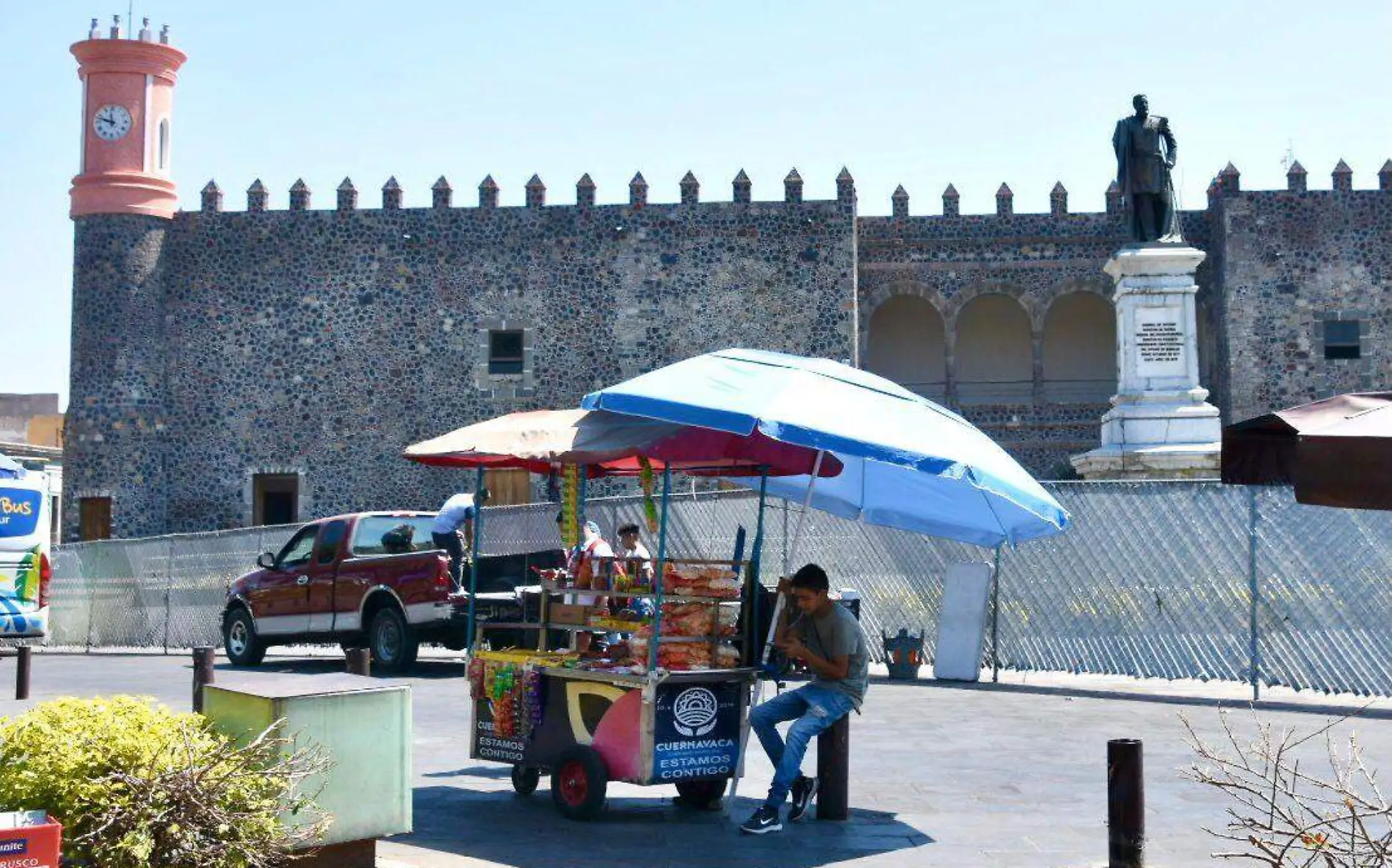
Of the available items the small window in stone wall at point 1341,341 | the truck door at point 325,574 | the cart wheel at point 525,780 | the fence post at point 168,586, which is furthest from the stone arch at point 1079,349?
the cart wheel at point 525,780

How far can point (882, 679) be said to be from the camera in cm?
1521

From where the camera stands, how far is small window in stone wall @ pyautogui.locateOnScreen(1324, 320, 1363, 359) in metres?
31.9

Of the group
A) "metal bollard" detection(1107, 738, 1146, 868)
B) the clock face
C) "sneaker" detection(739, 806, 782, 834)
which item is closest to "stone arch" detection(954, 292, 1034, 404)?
the clock face

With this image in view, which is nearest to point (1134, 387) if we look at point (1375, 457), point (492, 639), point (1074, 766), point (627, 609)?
point (492, 639)

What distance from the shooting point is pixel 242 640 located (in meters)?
17.0

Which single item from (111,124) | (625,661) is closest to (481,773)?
(625,661)

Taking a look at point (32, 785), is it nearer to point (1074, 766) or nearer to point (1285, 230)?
point (1074, 766)

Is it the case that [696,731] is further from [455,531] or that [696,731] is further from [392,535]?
[392,535]

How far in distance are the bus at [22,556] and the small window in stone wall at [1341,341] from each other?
1010 inches

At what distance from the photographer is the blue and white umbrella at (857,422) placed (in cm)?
→ 706

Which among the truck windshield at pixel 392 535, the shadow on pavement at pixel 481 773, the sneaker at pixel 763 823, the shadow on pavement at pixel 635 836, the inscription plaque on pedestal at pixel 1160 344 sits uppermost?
the inscription plaque on pedestal at pixel 1160 344

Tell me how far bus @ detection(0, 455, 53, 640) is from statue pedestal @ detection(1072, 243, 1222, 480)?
38.7 feet

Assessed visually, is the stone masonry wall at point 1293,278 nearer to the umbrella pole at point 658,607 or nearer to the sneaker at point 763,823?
the umbrella pole at point 658,607

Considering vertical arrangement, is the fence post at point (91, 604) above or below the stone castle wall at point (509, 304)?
below
